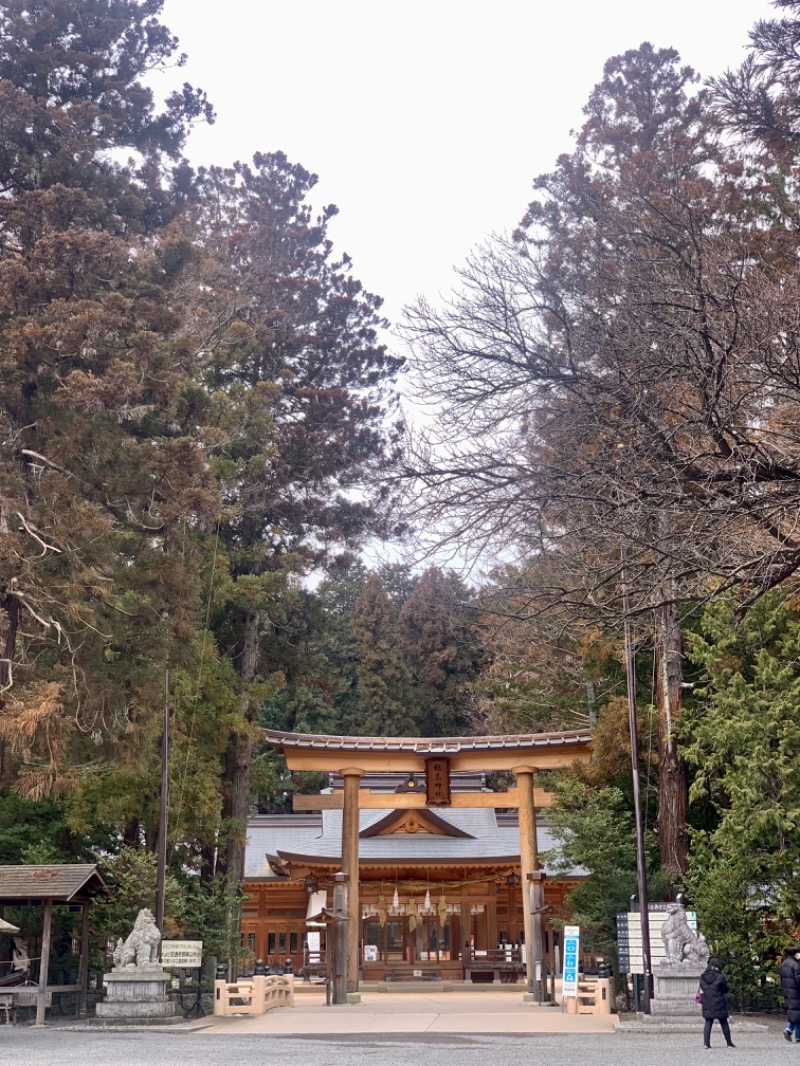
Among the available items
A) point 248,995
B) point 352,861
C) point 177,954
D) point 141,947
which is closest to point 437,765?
point 352,861

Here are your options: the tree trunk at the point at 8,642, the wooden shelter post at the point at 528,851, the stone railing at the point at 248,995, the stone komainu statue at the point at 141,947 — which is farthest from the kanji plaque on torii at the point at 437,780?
the tree trunk at the point at 8,642

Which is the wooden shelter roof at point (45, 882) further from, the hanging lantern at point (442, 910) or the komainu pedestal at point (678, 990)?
the hanging lantern at point (442, 910)

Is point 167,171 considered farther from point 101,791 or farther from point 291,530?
point 101,791

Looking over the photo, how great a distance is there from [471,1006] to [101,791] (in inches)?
324

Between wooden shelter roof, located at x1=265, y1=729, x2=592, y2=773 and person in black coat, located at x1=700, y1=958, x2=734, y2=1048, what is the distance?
948 cm

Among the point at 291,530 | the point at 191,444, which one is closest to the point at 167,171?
the point at 191,444

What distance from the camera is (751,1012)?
16.5m

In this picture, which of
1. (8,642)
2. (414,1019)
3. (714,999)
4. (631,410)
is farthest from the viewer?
(414,1019)

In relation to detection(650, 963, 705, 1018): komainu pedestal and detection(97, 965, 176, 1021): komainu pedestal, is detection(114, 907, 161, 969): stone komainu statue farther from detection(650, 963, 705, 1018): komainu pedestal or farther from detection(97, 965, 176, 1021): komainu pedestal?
detection(650, 963, 705, 1018): komainu pedestal

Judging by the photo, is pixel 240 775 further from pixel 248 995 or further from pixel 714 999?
pixel 714 999

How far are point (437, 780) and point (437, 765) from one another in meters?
0.34

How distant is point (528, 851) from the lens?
22.5m

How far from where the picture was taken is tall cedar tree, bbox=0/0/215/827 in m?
14.9

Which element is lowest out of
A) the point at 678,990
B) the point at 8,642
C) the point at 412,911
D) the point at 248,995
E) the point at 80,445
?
the point at 248,995
